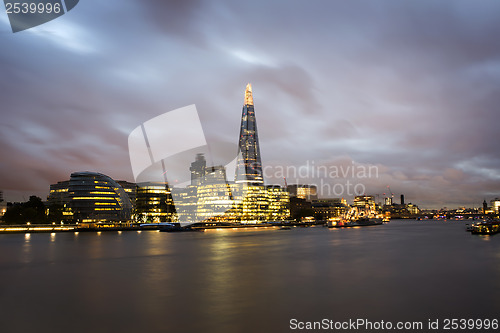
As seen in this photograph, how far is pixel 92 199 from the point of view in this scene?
15550cm

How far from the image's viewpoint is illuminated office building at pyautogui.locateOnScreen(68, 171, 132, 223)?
154375 mm

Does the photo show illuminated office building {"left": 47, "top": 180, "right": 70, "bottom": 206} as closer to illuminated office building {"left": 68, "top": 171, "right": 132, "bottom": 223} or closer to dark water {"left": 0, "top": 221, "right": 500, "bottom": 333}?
illuminated office building {"left": 68, "top": 171, "right": 132, "bottom": 223}

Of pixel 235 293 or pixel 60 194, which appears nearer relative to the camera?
pixel 235 293

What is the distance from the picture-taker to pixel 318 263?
143ft

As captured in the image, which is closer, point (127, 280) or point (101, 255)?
point (127, 280)

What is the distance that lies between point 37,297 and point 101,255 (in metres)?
28.4

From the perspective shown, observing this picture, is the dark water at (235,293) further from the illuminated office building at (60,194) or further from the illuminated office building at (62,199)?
the illuminated office building at (60,194)

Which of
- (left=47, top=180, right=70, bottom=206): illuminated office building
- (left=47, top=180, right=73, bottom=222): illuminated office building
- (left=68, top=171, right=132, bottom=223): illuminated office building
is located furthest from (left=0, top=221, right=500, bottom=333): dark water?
(left=47, top=180, right=70, bottom=206): illuminated office building

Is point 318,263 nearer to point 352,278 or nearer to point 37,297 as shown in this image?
point 352,278

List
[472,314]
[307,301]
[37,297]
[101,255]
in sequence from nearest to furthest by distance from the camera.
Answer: [472,314]
[307,301]
[37,297]
[101,255]

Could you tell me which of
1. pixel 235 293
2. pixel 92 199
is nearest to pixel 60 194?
pixel 92 199

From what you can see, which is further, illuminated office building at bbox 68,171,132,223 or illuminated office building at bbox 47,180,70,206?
illuminated office building at bbox 47,180,70,206

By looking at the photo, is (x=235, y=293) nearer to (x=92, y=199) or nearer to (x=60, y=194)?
(x=92, y=199)

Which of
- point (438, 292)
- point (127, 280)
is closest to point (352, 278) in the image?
point (438, 292)
